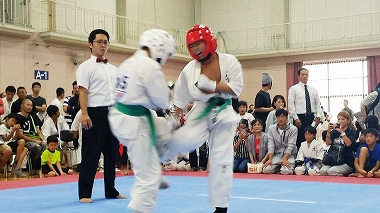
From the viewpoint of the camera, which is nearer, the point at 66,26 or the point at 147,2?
the point at 66,26

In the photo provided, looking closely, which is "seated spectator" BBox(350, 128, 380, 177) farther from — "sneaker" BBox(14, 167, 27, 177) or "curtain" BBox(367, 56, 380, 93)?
"curtain" BBox(367, 56, 380, 93)

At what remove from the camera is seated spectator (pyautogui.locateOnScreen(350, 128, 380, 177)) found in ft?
23.6

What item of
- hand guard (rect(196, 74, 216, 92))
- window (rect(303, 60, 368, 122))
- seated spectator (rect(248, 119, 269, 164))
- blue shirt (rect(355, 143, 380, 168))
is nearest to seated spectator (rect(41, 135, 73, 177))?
seated spectator (rect(248, 119, 269, 164))

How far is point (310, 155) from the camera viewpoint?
802 centimetres

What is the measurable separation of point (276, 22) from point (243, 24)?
1.28 metres

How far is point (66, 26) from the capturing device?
1323 centimetres

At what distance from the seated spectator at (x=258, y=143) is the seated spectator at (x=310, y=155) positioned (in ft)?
2.22

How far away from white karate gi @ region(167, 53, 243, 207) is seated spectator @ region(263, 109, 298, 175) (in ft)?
15.3

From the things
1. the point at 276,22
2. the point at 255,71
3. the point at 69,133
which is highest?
the point at 276,22

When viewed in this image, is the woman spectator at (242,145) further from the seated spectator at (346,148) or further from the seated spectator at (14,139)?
the seated spectator at (14,139)

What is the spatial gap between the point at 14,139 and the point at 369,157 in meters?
6.22

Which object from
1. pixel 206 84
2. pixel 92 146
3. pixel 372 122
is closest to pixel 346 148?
pixel 372 122

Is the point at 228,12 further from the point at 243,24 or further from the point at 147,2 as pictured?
the point at 147,2

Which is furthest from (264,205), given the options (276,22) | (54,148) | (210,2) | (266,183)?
(210,2)
